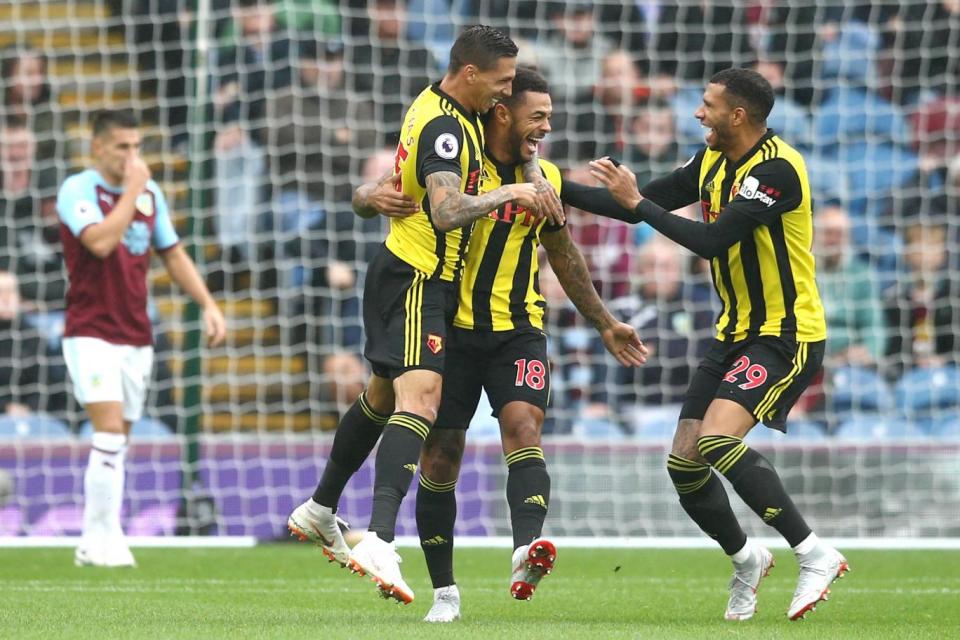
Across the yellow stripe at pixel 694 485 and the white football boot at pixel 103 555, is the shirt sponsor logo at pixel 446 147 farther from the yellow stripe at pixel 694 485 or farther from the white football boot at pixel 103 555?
the white football boot at pixel 103 555

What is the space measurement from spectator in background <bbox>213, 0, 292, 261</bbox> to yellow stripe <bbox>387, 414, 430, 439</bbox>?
6199mm

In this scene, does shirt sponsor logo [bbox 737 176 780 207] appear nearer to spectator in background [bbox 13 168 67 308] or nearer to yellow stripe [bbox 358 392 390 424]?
yellow stripe [bbox 358 392 390 424]

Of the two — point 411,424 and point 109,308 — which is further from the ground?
point 109,308

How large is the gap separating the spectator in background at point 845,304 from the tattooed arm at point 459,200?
244 inches

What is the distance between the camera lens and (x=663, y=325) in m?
10.9

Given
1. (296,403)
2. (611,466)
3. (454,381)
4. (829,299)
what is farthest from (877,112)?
(454,381)

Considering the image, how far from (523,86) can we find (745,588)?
206cm

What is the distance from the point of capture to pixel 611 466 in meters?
10.2

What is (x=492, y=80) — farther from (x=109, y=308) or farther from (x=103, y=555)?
(x=103, y=555)

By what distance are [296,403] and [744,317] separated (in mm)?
5599

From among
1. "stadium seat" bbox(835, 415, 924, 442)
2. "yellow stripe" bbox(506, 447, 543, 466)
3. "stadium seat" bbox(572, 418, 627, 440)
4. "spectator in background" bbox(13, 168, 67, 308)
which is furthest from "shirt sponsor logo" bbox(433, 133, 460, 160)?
"spectator in background" bbox(13, 168, 67, 308)

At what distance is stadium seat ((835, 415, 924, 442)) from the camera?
35.0 feet

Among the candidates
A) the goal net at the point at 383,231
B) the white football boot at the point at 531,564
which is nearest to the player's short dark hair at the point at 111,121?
the goal net at the point at 383,231

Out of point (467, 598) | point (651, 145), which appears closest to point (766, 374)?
point (467, 598)
